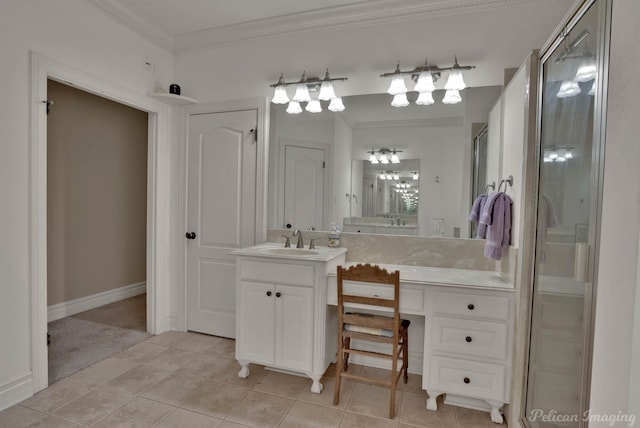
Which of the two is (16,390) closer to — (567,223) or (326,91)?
(326,91)

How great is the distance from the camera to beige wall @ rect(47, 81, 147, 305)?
346 centimetres

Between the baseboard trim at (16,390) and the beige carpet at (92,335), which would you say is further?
the beige carpet at (92,335)

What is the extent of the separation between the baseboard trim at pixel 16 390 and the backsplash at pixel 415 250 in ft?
6.73

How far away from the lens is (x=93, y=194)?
12.6 ft

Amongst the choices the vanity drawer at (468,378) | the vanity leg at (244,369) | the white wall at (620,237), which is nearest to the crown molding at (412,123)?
the white wall at (620,237)

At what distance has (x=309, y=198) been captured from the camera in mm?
2904

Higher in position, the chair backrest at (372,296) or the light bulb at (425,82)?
the light bulb at (425,82)

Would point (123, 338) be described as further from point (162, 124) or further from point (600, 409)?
point (600, 409)

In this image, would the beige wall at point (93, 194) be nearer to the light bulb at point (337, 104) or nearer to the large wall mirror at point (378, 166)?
the large wall mirror at point (378, 166)

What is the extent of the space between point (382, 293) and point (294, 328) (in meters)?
0.65

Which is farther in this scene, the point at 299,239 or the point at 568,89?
the point at 299,239

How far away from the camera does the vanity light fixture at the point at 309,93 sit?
268 centimetres

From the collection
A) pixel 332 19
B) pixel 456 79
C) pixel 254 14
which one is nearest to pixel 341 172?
pixel 456 79

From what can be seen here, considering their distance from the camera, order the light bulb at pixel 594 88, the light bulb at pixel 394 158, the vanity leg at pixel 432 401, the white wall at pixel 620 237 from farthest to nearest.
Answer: the light bulb at pixel 394 158
the vanity leg at pixel 432 401
the light bulb at pixel 594 88
the white wall at pixel 620 237
